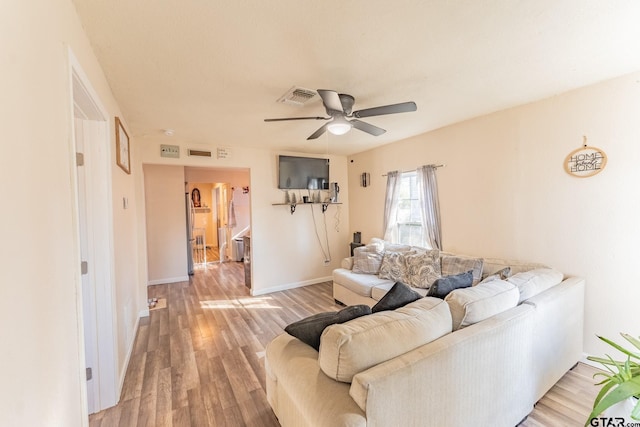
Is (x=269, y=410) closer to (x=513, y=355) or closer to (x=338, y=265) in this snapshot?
(x=513, y=355)

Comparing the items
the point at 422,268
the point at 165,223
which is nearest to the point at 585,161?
the point at 422,268

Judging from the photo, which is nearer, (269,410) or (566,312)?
(269,410)

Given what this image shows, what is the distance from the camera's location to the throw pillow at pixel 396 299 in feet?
5.46

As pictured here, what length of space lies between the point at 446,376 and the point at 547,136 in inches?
105

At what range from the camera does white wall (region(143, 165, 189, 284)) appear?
5250 mm

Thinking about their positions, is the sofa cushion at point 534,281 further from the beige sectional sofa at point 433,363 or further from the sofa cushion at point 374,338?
the sofa cushion at point 374,338

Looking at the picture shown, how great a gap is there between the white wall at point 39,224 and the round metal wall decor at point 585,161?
3.74 metres

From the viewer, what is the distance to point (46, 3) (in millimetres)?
1074

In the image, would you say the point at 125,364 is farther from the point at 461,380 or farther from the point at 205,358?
the point at 461,380

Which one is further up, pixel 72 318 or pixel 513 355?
pixel 72 318

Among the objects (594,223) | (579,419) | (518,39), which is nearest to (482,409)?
(579,419)

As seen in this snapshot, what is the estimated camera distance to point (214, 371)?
244cm

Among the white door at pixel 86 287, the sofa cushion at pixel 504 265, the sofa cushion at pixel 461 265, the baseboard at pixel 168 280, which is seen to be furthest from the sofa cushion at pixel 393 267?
the baseboard at pixel 168 280

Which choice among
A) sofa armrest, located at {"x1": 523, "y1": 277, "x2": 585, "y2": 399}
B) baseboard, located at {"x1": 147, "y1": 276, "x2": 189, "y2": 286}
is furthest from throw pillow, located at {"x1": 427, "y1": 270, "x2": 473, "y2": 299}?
baseboard, located at {"x1": 147, "y1": 276, "x2": 189, "y2": 286}
